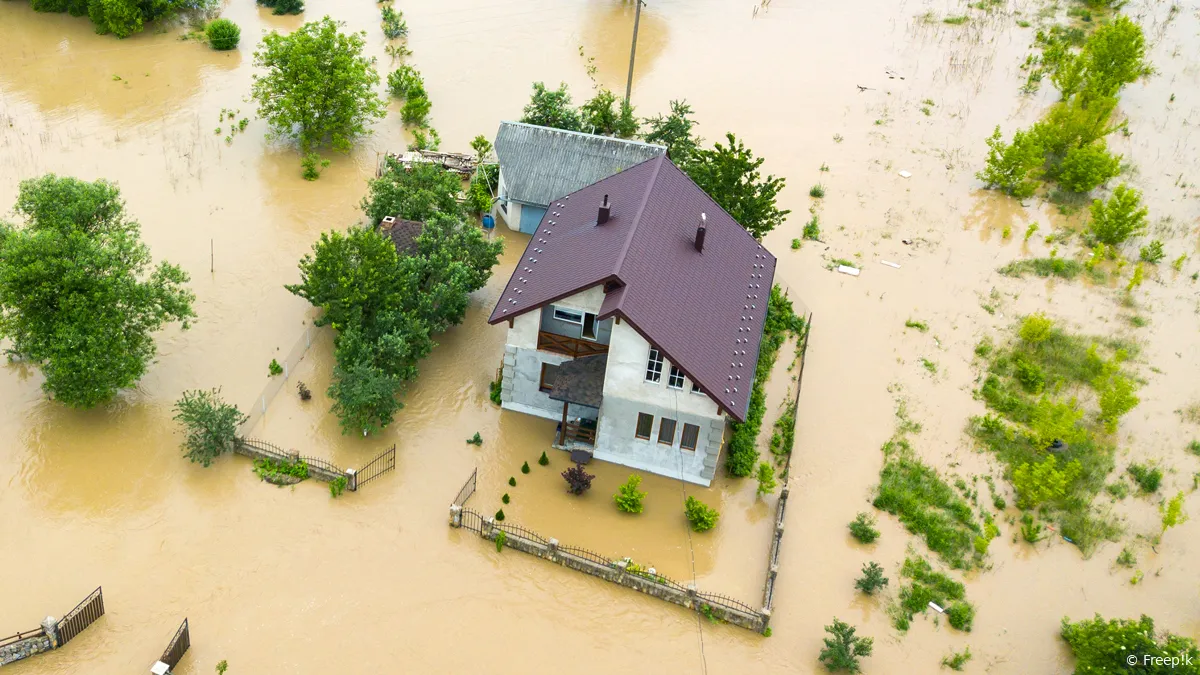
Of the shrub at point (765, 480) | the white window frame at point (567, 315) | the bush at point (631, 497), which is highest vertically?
the white window frame at point (567, 315)

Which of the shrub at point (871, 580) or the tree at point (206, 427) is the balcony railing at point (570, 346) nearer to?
the tree at point (206, 427)

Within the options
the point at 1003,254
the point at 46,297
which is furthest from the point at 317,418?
the point at 1003,254

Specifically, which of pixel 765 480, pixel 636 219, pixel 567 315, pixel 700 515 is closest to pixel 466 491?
pixel 567 315

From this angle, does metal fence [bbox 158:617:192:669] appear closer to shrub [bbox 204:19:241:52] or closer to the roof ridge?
the roof ridge

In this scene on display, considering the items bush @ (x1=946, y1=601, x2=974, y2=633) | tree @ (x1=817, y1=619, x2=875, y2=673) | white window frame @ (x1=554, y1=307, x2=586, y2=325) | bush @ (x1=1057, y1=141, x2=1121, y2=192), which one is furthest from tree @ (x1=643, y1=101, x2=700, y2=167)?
tree @ (x1=817, y1=619, x2=875, y2=673)

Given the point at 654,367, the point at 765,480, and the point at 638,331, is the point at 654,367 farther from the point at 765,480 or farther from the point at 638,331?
the point at 765,480

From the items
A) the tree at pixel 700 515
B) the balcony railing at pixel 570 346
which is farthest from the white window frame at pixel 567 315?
the tree at pixel 700 515

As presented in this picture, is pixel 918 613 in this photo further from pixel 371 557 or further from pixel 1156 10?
pixel 1156 10
